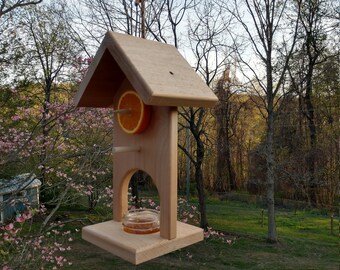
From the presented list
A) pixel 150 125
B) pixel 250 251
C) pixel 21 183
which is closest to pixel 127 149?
pixel 150 125

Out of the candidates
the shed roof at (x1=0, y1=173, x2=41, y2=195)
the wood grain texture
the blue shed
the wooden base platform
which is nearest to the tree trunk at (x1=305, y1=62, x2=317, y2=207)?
the blue shed

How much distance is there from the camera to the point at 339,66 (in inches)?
389

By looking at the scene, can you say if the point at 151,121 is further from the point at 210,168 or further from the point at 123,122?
the point at 210,168

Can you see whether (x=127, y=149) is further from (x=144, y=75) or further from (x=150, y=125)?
(x=144, y=75)

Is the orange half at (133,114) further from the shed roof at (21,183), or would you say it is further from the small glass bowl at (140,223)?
the shed roof at (21,183)

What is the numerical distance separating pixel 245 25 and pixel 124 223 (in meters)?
6.50

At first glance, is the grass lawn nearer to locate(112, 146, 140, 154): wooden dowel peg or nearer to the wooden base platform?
the wooden base platform

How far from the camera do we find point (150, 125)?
1.49 metres

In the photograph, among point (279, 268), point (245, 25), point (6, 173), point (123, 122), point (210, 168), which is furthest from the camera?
point (210, 168)

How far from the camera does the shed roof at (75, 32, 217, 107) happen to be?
1280 mm

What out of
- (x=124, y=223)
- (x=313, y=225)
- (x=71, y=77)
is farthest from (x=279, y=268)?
(x=71, y=77)

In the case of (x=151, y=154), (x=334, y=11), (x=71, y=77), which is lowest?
(x=151, y=154)

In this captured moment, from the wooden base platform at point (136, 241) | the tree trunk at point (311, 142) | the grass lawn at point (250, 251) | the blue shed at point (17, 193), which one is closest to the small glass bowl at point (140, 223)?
the wooden base platform at point (136, 241)

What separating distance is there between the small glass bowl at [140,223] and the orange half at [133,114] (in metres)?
0.41
